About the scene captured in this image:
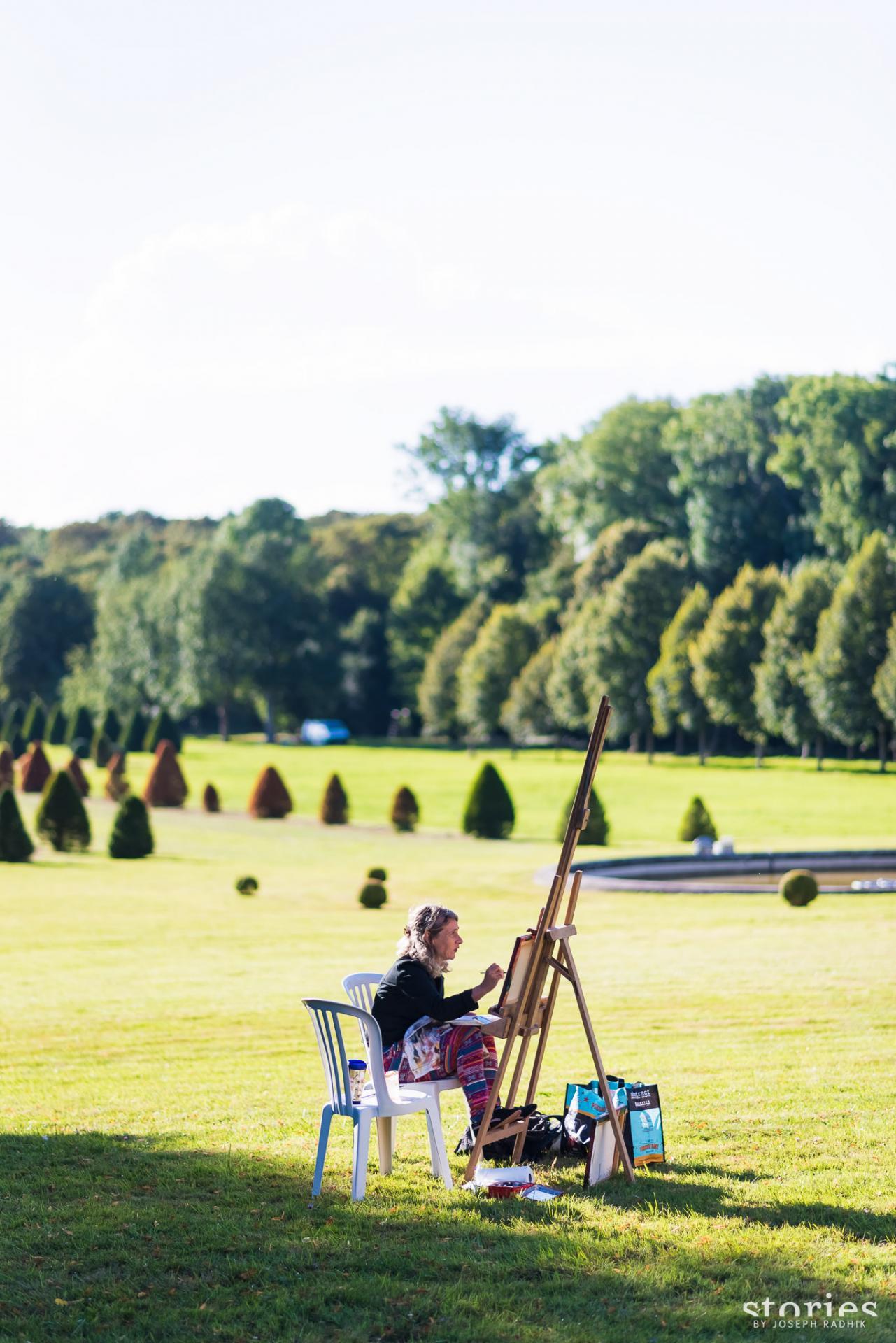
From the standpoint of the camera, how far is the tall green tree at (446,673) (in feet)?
243

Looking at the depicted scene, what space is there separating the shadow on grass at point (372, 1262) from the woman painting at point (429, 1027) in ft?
1.64

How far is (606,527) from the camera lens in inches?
2847

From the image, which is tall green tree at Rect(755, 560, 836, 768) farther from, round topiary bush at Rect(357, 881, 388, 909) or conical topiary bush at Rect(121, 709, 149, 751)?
round topiary bush at Rect(357, 881, 388, 909)

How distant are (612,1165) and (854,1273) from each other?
1.53 meters

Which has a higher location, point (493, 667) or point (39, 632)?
point (39, 632)

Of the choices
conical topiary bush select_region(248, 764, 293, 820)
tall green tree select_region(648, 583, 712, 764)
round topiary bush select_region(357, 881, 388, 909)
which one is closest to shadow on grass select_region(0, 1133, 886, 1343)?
round topiary bush select_region(357, 881, 388, 909)

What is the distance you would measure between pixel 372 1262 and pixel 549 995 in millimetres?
1682

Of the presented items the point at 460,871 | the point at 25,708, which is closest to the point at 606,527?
the point at 25,708

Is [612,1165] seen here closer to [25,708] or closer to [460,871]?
[460,871]

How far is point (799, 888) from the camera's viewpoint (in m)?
20.7

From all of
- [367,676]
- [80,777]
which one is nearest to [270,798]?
[80,777]

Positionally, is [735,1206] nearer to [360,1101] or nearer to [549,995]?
[549,995]

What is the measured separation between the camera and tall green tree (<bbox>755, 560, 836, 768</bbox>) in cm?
5462

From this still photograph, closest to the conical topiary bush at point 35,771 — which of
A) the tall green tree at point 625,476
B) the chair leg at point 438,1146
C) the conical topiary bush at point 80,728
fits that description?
the conical topiary bush at point 80,728
